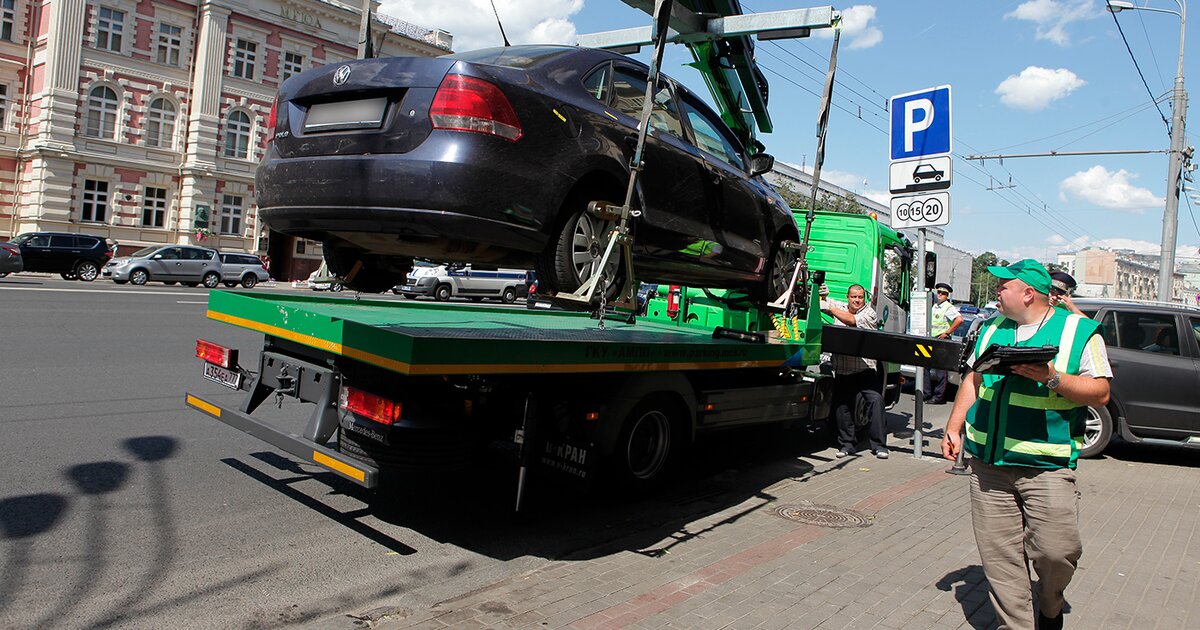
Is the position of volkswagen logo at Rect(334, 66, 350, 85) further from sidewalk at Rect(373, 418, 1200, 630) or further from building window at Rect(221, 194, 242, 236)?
building window at Rect(221, 194, 242, 236)

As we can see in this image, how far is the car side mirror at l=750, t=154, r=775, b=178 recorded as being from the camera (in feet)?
22.4

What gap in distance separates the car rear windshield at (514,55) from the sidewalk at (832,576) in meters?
2.65

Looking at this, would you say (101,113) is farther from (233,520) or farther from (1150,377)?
(1150,377)

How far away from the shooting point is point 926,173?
8.38 meters

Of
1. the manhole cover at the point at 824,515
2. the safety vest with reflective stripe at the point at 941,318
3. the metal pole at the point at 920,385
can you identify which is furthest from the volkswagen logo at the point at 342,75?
the safety vest with reflective stripe at the point at 941,318

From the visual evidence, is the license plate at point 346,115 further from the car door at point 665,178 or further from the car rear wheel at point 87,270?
the car rear wheel at point 87,270

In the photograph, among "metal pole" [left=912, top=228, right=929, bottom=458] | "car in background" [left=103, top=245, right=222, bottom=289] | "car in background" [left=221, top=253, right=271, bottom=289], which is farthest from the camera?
"car in background" [left=221, top=253, right=271, bottom=289]

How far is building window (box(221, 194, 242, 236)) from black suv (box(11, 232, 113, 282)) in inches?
445

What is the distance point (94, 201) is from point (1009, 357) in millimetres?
41327

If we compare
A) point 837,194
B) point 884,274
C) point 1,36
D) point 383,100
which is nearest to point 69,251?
point 1,36

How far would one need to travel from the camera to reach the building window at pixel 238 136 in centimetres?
4062

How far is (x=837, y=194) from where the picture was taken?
45.3 m

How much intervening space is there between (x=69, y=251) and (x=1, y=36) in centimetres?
1520

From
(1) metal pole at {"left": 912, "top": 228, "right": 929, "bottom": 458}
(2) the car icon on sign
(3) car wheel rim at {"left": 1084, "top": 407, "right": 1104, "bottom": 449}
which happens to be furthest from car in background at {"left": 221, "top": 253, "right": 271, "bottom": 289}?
(3) car wheel rim at {"left": 1084, "top": 407, "right": 1104, "bottom": 449}
